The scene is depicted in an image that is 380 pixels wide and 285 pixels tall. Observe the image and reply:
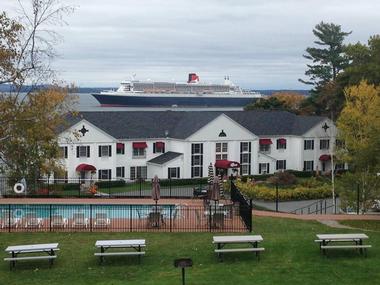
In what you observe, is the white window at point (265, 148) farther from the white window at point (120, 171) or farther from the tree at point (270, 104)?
the tree at point (270, 104)

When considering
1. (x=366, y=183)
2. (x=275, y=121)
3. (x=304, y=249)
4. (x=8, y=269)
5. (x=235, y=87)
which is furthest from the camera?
(x=235, y=87)

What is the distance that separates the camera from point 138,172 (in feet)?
Result: 204

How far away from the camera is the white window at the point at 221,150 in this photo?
6363 cm

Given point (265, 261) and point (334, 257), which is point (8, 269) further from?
point (334, 257)

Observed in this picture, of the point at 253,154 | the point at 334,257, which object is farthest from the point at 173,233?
the point at 253,154

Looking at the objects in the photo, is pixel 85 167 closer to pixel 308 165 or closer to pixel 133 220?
pixel 308 165

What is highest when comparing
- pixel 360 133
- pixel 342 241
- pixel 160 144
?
pixel 360 133

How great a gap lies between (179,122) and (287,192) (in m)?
19.6

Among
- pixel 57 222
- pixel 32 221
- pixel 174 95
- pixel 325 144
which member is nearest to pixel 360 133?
pixel 325 144

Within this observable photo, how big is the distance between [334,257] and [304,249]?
1.16m

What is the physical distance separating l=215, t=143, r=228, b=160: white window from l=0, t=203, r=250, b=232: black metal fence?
3628 cm

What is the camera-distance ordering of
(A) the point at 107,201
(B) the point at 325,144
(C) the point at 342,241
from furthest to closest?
(B) the point at 325,144, (A) the point at 107,201, (C) the point at 342,241

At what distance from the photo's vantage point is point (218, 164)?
62.2 m

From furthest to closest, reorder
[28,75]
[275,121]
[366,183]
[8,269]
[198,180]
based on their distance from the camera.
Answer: [275,121] < [198,180] < [366,183] < [28,75] < [8,269]
